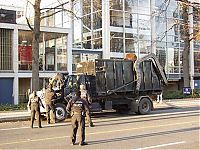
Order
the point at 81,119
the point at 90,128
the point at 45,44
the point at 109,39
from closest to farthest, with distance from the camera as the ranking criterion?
the point at 81,119 < the point at 90,128 < the point at 45,44 < the point at 109,39

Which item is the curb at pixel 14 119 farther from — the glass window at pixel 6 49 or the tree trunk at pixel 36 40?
the glass window at pixel 6 49

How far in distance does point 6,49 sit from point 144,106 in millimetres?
13339

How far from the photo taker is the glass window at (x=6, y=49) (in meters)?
28.9

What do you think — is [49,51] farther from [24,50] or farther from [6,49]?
[6,49]

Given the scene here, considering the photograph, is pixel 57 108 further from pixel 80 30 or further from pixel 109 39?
pixel 80 30

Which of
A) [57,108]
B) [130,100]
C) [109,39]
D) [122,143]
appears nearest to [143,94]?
[130,100]

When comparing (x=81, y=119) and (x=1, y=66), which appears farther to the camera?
(x=1, y=66)

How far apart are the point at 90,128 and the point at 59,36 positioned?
19.0 meters

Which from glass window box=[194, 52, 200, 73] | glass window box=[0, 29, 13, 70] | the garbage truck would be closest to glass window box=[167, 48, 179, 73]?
glass window box=[194, 52, 200, 73]

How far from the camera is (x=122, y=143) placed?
35.8ft

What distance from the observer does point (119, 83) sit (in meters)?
20.0

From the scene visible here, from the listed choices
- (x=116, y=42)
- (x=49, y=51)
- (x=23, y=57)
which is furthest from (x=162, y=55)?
(x=23, y=57)

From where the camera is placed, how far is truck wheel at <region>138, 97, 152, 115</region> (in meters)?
20.6

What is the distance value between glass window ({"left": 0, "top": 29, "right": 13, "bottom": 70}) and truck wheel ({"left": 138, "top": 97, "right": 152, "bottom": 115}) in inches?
501
